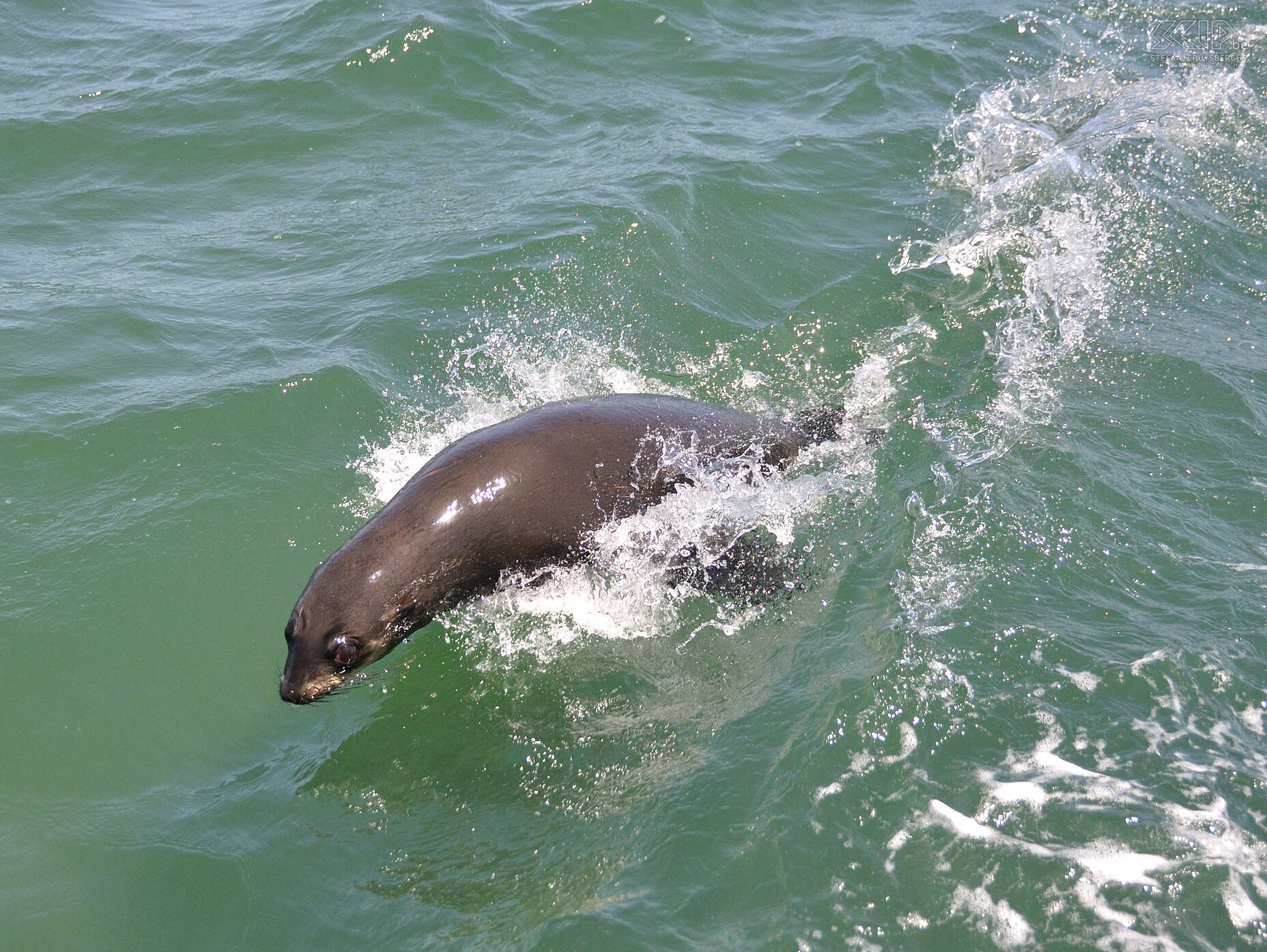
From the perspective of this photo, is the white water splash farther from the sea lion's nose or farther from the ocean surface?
the sea lion's nose

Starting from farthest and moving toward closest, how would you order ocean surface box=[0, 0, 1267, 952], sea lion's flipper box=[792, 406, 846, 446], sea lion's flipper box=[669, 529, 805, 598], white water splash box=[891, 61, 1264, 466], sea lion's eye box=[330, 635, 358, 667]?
1. white water splash box=[891, 61, 1264, 466]
2. sea lion's flipper box=[792, 406, 846, 446]
3. sea lion's flipper box=[669, 529, 805, 598]
4. sea lion's eye box=[330, 635, 358, 667]
5. ocean surface box=[0, 0, 1267, 952]

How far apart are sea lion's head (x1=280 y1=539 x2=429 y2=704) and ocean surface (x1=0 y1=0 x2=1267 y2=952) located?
0.43 m

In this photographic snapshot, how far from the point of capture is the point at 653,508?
598 centimetres

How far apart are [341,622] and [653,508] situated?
1873 mm

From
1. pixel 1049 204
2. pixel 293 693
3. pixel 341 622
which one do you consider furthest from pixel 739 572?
pixel 1049 204

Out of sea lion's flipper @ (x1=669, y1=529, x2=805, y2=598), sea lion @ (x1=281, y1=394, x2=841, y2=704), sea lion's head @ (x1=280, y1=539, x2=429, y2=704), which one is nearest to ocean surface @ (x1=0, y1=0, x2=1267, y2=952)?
sea lion's flipper @ (x1=669, y1=529, x2=805, y2=598)

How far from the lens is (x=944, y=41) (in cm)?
1382

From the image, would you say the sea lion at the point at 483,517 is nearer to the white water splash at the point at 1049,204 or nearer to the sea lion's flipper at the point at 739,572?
the sea lion's flipper at the point at 739,572

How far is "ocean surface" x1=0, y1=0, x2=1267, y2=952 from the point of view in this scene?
4383 millimetres

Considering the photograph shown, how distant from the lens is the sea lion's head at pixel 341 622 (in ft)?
16.9

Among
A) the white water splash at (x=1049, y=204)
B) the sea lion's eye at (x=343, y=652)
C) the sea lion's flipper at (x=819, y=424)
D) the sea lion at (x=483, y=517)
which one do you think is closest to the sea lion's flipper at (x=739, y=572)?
the sea lion at (x=483, y=517)

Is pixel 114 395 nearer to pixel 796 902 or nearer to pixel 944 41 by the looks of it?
pixel 796 902

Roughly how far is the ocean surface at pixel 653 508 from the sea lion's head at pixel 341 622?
0.43m

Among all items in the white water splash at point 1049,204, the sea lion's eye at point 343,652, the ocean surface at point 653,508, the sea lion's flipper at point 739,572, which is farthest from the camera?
the white water splash at point 1049,204
